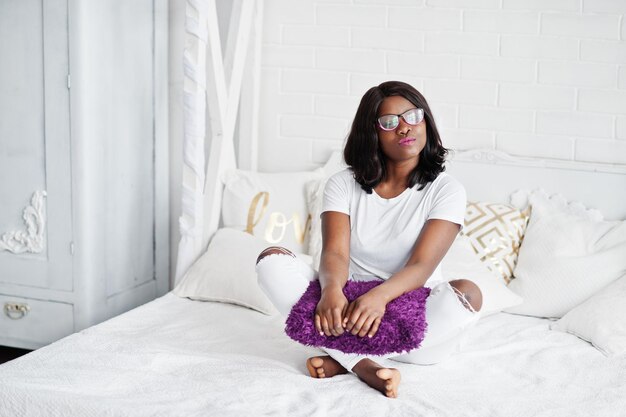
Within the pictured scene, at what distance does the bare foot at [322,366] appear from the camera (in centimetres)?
184

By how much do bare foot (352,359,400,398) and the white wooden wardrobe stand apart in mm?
1325

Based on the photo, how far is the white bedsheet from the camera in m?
1.64

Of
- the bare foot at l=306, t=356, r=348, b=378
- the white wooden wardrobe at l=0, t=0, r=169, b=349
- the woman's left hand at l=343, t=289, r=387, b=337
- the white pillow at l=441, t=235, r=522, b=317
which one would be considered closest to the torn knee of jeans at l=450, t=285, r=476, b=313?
the woman's left hand at l=343, t=289, r=387, b=337

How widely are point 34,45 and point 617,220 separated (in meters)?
2.28

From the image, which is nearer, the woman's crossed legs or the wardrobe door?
the woman's crossed legs

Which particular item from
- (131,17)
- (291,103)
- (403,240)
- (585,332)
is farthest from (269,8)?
(585,332)

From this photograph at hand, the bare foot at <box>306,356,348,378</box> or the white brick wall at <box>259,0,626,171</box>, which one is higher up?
the white brick wall at <box>259,0,626,171</box>

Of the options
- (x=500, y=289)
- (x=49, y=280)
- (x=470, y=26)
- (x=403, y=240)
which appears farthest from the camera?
(x=470, y=26)

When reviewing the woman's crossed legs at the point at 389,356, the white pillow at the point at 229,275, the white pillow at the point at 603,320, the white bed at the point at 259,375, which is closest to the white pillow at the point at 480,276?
the white bed at the point at 259,375

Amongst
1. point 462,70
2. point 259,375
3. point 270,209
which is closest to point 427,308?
point 259,375

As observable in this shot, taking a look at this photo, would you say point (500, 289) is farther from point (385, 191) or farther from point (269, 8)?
point (269, 8)

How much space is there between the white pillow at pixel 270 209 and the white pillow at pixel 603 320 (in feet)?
3.46

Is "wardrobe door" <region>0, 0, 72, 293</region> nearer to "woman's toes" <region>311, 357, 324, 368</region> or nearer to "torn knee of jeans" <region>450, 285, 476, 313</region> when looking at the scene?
"woman's toes" <region>311, 357, 324, 368</region>

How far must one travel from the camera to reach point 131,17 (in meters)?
2.89
